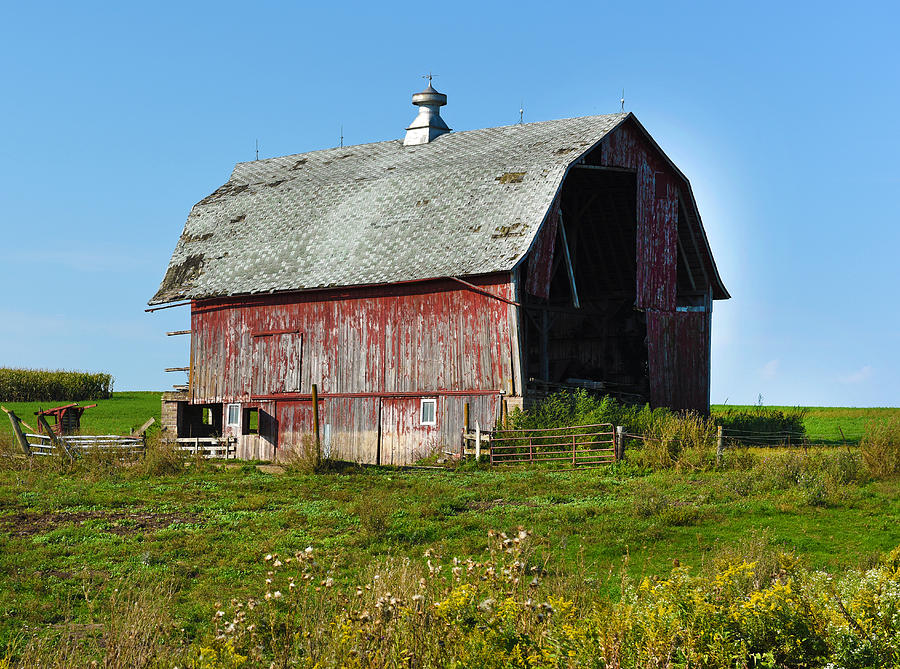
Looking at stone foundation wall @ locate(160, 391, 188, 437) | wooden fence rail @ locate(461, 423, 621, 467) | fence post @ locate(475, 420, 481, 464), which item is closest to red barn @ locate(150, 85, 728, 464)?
stone foundation wall @ locate(160, 391, 188, 437)

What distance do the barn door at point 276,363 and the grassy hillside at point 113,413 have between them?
6.85 meters

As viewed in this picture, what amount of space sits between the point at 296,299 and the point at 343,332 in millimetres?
2111

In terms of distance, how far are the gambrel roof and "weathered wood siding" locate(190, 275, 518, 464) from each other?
2.40 feet

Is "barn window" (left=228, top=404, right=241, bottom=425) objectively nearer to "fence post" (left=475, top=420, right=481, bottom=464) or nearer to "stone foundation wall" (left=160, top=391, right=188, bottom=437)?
"stone foundation wall" (left=160, top=391, right=188, bottom=437)

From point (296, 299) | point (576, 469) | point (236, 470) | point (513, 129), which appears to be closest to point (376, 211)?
point (296, 299)

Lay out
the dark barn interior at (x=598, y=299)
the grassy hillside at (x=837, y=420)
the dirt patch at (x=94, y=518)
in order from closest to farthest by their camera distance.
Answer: the dirt patch at (x=94, y=518) < the dark barn interior at (x=598, y=299) < the grassy hillside at (x=837, y=420)

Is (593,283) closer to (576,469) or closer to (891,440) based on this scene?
(576,469)

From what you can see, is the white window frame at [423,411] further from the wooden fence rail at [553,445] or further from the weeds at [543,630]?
the weeds at [543,630]

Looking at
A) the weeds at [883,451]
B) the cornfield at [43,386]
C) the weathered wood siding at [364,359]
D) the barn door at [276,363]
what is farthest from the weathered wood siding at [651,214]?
the cornfield at [43,386]

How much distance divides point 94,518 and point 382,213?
16.7 m

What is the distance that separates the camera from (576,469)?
23219 mm

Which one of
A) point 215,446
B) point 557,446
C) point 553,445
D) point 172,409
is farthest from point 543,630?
point 172,409

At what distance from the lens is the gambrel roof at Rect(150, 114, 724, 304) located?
93.4 feet

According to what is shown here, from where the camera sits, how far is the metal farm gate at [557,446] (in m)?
23.8
